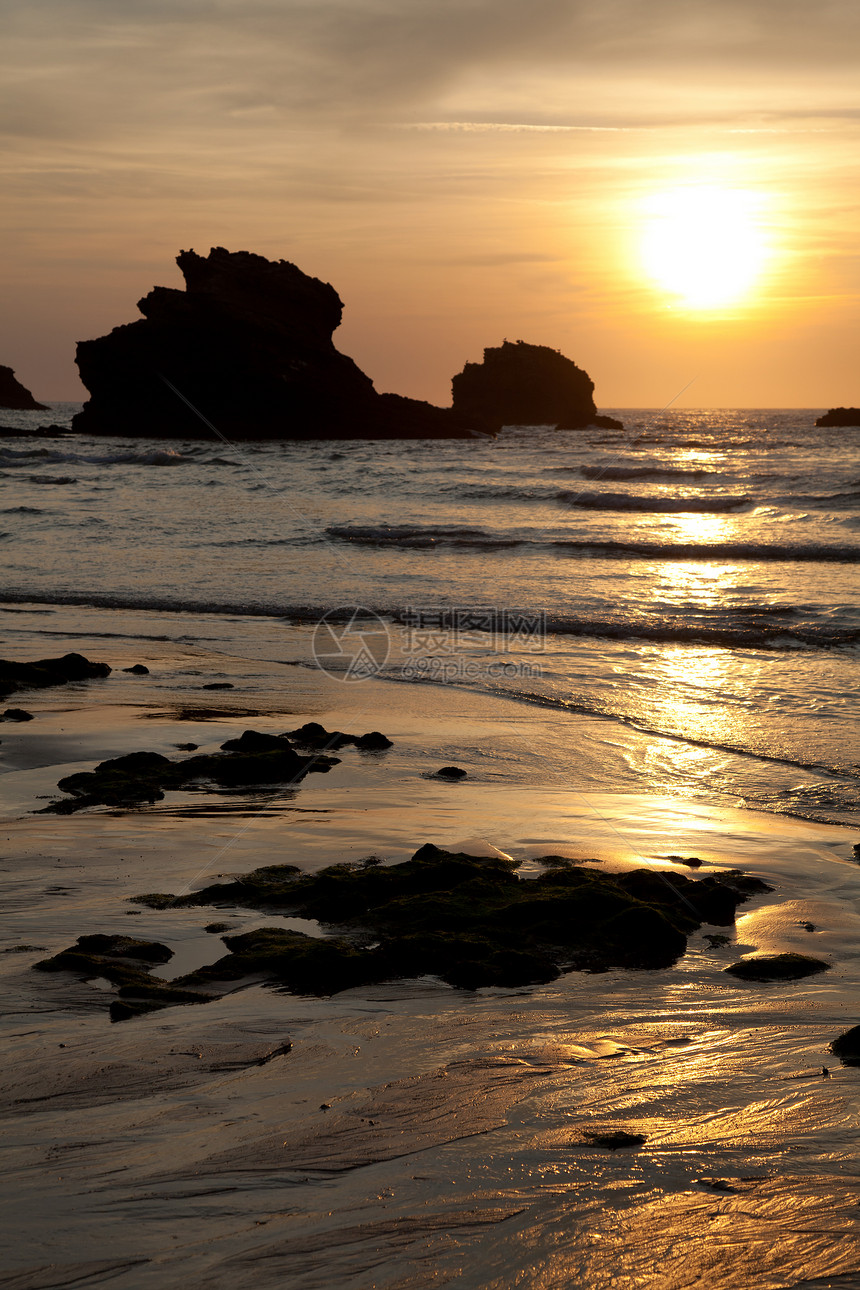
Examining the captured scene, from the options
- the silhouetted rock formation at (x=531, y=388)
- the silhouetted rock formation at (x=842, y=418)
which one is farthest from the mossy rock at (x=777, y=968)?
the silhouetted rock formation at (x=531, y=388)

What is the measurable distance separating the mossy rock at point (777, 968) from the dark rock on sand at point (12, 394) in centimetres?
14761

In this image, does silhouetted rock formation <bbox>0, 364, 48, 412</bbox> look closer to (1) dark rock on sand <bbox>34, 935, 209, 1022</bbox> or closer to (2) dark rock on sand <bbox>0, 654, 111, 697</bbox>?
(2) dark rock on sand <bbox>0, 654, 111, 697</bbox>

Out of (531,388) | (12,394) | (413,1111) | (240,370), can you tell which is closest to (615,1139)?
(413,1111)

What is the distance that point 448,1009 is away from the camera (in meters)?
2.99

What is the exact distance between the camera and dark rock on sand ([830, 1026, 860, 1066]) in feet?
8.80

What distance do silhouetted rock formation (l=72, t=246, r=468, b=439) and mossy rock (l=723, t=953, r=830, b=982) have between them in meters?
67.3

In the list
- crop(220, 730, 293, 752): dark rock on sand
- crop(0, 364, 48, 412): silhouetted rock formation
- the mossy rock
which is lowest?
the mossy rock

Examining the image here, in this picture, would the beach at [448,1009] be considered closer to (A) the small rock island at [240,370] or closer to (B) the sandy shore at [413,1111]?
(B) the sandy shore at [413,1111]

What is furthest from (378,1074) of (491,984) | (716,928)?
(716,928)

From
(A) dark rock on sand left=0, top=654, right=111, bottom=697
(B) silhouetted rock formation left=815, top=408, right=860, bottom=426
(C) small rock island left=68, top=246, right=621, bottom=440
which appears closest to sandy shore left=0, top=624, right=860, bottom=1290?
(A) dark rock on sand left=0, top=654, right=111, bottom=697

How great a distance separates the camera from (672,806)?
550cm

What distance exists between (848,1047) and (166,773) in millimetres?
3784

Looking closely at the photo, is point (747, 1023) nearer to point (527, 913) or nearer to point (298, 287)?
point (527, 913)

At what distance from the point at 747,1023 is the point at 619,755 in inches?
142
